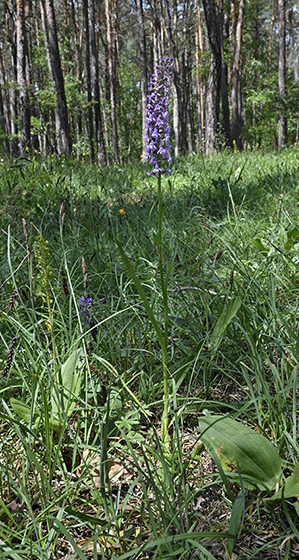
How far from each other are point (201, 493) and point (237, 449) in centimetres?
17

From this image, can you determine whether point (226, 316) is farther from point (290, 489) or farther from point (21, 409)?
point (21, 409)

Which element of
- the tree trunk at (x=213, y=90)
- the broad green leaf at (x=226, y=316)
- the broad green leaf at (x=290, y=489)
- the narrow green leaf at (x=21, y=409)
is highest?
the tree trunk at (x=213, y=90)

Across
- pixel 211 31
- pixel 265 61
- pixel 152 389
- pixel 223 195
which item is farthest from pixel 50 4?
pixel 265 61

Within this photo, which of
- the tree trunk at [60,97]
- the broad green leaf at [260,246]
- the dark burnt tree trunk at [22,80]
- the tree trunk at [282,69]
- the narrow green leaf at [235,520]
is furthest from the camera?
the tree trunk at [282,69]

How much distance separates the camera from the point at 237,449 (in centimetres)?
96

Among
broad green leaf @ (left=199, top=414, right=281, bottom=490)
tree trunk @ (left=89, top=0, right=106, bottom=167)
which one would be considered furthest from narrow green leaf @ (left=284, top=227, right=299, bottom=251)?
tree trunk @ (left=89, top=0, right=106, bottom=167)

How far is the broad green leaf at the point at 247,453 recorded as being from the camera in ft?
3.10

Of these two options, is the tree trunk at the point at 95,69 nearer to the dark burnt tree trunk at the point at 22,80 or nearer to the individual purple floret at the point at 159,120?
the dark burnt tree trunk at the point at 22,80

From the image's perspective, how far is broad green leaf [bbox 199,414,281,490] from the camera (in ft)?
3.10

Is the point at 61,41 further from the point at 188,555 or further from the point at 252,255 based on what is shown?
the point at 188,555

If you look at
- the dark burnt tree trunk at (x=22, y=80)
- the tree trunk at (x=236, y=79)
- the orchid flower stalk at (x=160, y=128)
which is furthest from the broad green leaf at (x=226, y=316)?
the tree trunk at (x=236, y=79)

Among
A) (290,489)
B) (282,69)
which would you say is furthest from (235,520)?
(282,69)

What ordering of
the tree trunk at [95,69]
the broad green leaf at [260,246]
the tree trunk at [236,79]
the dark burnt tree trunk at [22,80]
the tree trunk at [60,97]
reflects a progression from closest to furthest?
the broad green leaf at [260,246] → the tree trunk at [60,97] → the dark burnt tree trunk at [22,80] → the tree trunk at [236,79] → the tree trunk at [95,69]

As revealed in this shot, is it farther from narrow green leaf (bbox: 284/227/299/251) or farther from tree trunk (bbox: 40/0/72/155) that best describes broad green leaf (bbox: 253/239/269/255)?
tree trunk (bbox: 40/0/72/155)
